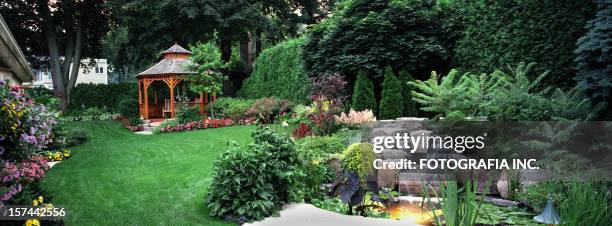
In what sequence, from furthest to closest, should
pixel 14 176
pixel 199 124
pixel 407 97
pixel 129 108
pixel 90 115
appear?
pixel 90 115
pixel 129 108
pixel 199 124
pixel 407 97
pixel 14 176

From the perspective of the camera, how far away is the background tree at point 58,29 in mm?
21234

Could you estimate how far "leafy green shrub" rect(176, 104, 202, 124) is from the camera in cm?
1553

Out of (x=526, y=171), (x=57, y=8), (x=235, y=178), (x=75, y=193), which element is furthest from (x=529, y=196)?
(x=57, y=8)

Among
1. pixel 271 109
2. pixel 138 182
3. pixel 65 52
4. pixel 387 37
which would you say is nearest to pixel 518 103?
pixel 387 37

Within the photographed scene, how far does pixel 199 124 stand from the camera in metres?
14.6

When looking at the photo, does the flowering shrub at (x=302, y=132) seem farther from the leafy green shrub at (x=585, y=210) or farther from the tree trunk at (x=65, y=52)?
the tree trunk at (x=65, y=52)

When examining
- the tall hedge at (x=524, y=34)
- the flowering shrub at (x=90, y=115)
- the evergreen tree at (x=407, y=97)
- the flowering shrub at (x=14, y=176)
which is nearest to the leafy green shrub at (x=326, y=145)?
the evergreen tree at (x=407, y=97)

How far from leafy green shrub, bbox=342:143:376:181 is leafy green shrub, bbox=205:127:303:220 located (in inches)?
39.5

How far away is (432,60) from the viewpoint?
10344 mm

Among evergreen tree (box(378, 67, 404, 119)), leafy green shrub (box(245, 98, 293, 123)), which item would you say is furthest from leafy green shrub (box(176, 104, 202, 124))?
evergreen tree (box(378, 67, 404, 119))

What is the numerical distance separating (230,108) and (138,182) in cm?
950

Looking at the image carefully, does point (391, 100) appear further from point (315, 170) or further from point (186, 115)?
point (186, 115)

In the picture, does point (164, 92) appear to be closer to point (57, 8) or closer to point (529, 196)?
point (57, 8)

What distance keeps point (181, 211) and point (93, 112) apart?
19355 mm
